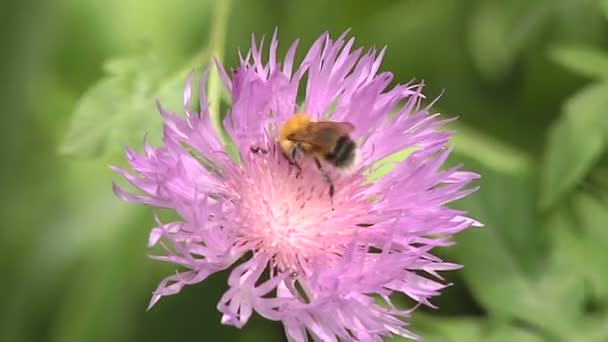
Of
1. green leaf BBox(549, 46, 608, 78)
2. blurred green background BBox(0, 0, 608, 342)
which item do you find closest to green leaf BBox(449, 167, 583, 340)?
blurred green background BBox(0, 0, 608, 342)

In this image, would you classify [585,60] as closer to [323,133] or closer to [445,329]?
[445,329]

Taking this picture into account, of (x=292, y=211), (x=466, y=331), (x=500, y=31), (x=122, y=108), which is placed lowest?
(x=466, y=331)

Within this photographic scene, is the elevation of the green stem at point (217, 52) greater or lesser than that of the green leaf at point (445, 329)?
greater

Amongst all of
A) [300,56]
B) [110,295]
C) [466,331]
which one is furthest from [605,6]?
[110,295]

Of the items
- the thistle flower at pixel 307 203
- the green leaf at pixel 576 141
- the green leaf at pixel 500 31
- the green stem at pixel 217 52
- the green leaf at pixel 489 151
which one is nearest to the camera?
the thistle flower at pixel 307 203

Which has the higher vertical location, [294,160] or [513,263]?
[294,160]

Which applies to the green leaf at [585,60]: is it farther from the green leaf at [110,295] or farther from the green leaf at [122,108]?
the green leaf at [110,295]

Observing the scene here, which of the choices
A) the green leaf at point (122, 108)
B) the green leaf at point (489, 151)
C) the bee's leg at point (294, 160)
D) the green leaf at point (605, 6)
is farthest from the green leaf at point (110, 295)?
the green leaf at point (605, 6)
